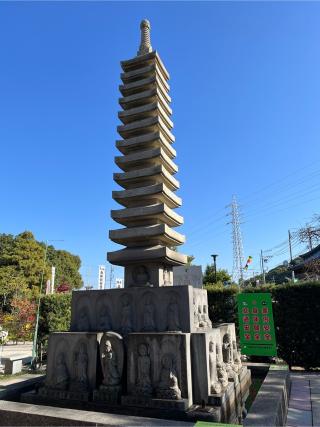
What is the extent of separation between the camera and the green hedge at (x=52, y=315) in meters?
18.4

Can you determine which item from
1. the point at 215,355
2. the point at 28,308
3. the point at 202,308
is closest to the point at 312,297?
the point at 202,308

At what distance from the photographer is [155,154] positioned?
10.2 meters

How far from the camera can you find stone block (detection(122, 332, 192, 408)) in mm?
6676

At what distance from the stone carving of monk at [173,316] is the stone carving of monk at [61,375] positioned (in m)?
2.58

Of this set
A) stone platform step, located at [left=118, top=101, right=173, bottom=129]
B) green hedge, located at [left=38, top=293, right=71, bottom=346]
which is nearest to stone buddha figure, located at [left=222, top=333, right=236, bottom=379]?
stone platform step, located at [left=118, top=101, right=173, bottom=129]

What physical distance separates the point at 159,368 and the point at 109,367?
3.68ft

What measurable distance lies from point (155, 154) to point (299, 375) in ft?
31.9

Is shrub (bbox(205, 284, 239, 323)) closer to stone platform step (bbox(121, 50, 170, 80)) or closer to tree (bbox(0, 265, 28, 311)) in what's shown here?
stone platform step (bbox(121, 50, 170, 80))

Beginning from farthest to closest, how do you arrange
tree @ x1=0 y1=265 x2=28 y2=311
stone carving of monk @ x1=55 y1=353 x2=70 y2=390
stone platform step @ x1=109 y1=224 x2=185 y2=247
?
1. tree @ x1=0 y1=265 x2=28 y2=311
2. stone platform step @ x1=109 y1=224 x2=185 y2=247
3. stone carving of monk @ x1=55 y1=353 x2=70 y2=390

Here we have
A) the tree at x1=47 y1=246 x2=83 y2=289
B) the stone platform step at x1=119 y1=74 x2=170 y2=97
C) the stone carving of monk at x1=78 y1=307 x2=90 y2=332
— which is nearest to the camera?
the stone carving of monk at x1=78 y1=307 x2=90 y2=332

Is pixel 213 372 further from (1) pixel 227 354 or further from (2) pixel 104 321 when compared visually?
(2) pixel 104 321

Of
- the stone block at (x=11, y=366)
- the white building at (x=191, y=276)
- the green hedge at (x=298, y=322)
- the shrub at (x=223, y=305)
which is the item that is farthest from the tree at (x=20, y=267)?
the green hedge at (x=298, y=322)

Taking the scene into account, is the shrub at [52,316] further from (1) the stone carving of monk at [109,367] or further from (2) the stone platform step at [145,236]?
(1) the stone carving of monk at [109,367]

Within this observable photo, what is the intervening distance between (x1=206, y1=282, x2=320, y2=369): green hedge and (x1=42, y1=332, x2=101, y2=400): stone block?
10.0 metres
